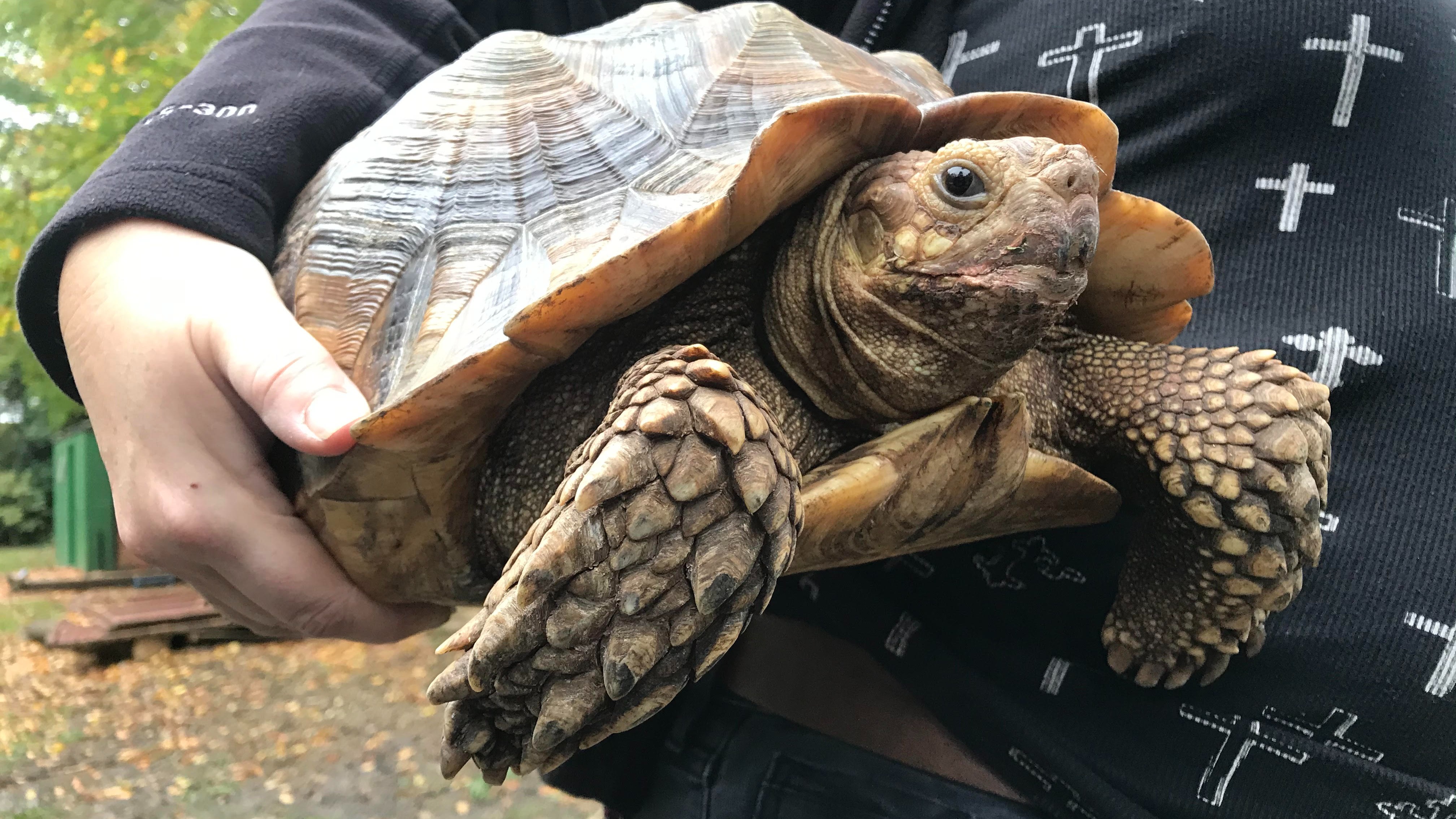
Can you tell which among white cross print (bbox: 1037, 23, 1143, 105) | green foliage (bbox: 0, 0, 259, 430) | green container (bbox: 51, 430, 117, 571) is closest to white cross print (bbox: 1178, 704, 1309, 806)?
white cross print (bbox: 1037, 23, 1143, 105)

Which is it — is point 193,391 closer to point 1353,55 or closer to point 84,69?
point 1353,55

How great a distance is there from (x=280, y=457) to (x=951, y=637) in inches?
37.7

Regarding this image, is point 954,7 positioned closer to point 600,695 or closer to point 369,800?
point 600,695

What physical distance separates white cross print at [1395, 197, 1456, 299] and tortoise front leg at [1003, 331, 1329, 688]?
0.29 meters

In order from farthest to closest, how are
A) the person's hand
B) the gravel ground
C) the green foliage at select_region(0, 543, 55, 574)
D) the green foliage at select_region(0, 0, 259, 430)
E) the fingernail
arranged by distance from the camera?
the green foliage at select_region(0, 543, 55, 574) → the green foliage at select_region(0, 0, 259, 430) → the gravel ground → the person's hand → the fingernail

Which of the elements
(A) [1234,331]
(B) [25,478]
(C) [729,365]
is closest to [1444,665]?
(A) [1234,331]

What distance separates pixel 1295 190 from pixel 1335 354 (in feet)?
0.80

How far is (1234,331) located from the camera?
1161 mm

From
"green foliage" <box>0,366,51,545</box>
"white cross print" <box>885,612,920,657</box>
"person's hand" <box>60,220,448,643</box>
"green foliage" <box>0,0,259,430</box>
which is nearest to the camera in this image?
"person's hand" <box>60,220,448,643</box>

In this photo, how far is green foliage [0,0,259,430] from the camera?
4492 millimetres

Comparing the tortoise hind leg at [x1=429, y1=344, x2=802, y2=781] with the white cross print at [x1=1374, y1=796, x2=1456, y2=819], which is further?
the white cross print at [x1=1374, y1=796, x2=1456, y2=819]

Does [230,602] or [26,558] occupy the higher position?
[230,602]

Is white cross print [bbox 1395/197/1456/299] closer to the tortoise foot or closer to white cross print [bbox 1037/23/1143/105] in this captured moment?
the tortoise foot

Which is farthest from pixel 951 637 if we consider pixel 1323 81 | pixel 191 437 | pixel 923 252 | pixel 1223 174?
pixel 191 437
